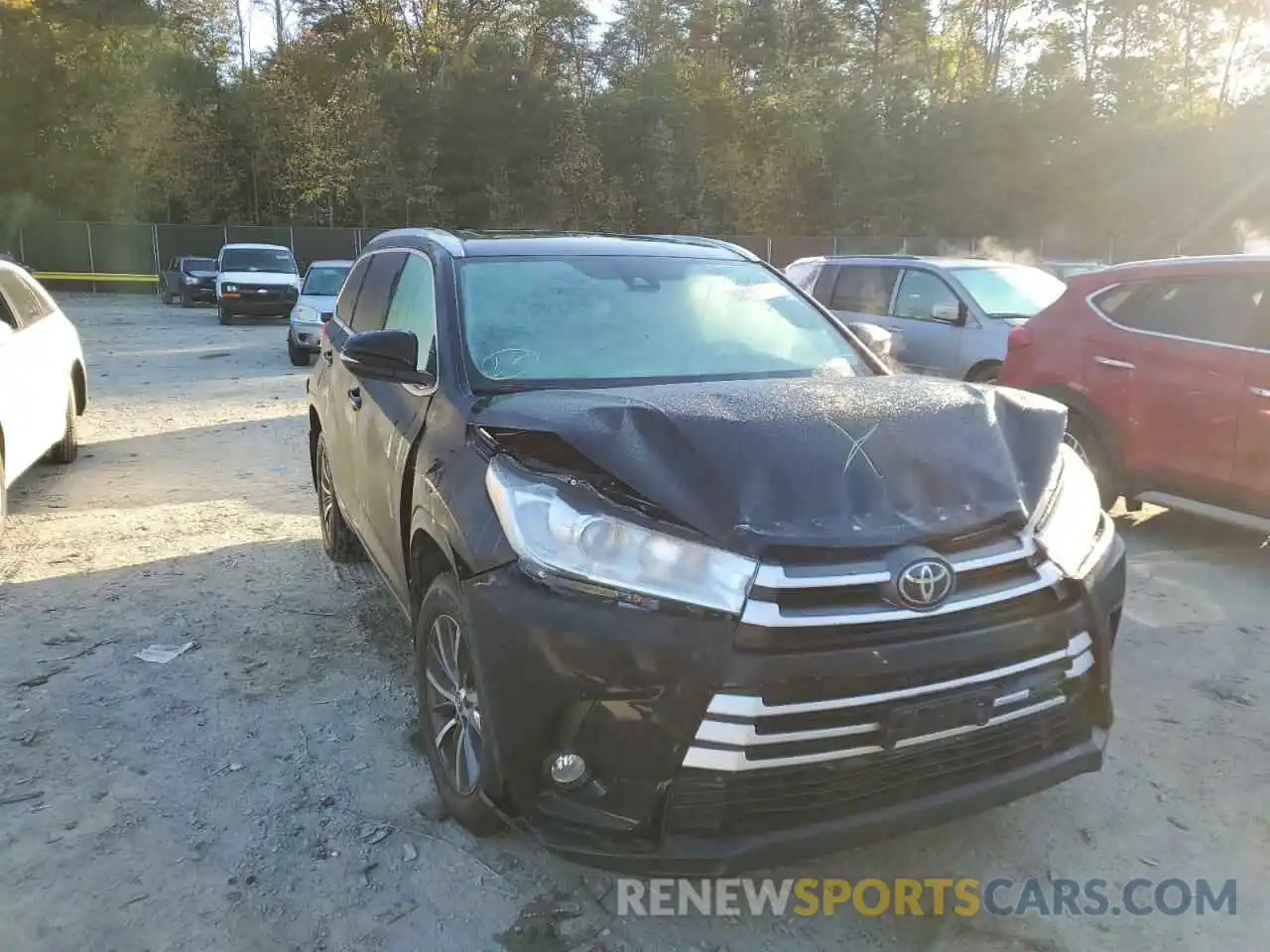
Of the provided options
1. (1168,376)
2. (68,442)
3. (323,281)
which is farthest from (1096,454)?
(323,281)

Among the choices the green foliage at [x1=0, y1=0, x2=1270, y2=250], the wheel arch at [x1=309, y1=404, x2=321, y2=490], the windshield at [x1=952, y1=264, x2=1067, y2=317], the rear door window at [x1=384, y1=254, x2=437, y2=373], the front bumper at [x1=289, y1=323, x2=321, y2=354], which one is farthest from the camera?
the green foliage at [x1=0, y1=0, x2=1270, y2=250]

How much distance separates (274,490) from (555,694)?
5.48m

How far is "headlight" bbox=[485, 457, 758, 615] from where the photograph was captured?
94.0 inches

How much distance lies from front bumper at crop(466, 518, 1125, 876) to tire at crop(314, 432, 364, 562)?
303 centimetres

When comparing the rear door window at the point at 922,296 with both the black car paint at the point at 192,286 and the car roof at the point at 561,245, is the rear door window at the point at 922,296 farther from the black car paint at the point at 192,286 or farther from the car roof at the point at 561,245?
the black car paint at the point at 192,286

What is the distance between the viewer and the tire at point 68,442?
25.9 ft

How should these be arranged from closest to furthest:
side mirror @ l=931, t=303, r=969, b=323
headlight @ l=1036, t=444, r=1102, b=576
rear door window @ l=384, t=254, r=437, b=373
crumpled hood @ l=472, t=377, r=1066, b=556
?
crumpled hood @ l=472, t=377, r=1066, b=556
headlight @ l=1036, t=444, r=1102, b=576
rear door window @ l=384, t=254, r=437, b=373
side mirror @ l=931, t=303, r=969, b=323

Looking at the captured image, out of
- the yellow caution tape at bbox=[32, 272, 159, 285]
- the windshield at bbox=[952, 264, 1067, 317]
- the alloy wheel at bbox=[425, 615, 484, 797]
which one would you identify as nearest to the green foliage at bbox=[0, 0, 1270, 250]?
the yellow caution tape at bbox=[32, 272, 159, 285]

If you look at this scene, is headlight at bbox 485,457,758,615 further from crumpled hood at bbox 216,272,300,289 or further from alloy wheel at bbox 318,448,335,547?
crumpled hood at bbox 216,272,300,289

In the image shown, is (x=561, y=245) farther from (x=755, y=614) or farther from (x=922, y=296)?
(x=922, y=296)

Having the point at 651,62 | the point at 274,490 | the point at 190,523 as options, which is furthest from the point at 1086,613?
the point at 651,62

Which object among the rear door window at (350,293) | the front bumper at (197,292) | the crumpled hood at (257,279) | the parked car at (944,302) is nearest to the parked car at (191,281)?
the front bumper at (197,292)

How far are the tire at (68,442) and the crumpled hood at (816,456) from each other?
6.23 m

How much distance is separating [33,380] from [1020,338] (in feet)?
21.1
